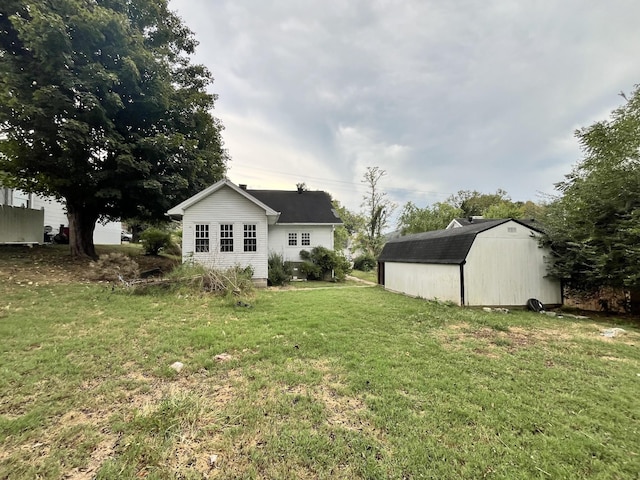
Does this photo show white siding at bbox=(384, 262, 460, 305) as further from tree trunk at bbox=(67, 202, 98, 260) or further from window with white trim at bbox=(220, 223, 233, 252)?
tree trunk at bbox=(67, 202, 98, 260)

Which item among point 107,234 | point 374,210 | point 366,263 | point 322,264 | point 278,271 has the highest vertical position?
point 374,210

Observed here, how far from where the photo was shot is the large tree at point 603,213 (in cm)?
835

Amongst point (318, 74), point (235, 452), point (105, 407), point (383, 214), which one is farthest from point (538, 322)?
point (383, 214)

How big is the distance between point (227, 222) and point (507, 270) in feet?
40.4

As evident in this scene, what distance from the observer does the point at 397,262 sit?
13867 millimetres

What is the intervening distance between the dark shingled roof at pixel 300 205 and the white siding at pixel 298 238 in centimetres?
46

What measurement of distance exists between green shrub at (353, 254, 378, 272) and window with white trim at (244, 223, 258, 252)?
16.3 m

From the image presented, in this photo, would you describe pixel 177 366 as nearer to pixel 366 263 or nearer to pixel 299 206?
pixel 299 206

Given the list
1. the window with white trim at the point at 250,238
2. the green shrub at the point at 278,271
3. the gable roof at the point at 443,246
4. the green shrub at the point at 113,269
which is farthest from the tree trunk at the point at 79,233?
the gable roof at the point at 443,246

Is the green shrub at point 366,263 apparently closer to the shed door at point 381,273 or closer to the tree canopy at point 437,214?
the tree canopy at point 437,214

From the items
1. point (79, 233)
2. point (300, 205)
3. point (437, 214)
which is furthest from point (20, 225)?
point (437, 214)

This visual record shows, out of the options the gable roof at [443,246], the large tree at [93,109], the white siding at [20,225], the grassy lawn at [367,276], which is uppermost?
the large tree at [93,109]

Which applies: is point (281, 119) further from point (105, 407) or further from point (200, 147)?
point (105, 407)

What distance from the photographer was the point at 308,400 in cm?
347
